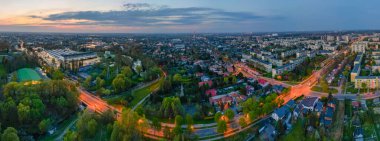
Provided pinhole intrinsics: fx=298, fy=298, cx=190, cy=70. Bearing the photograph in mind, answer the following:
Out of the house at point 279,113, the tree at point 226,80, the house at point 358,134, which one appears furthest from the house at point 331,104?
the tree at point 226,80

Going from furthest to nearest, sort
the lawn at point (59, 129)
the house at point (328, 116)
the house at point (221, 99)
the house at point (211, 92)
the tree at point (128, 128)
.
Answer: the house at point (211, 92) → the house at point (221, 99) → the house at point (328, 116) → the lawn at point (59, 129) → the tree at point (128, 128)

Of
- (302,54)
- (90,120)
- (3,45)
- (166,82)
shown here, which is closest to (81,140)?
(90,120)

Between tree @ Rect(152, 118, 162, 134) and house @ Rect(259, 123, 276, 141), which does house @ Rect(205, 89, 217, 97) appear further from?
tree @ Rect(152, 118, 162, 134)

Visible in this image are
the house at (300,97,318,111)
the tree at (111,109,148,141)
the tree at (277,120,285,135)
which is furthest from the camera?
the house at (300,97,318,111)

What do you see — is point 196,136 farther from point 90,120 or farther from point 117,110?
point 117,110

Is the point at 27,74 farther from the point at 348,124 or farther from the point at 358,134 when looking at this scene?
the point at 358,134

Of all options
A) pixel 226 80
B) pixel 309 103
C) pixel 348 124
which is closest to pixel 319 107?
pixel 309 103

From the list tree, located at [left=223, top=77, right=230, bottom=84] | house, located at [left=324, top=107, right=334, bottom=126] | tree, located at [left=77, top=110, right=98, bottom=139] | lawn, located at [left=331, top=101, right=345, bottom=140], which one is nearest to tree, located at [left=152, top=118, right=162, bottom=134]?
Result: tree, located at [left=77, top=110, right=98, bottom=139]

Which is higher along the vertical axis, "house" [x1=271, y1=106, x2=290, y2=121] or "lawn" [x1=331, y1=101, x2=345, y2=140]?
"house" [x1=271, y1=106, x2=290, y2=121]

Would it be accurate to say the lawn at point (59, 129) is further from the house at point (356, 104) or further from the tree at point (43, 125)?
the house at point (356, 104)
